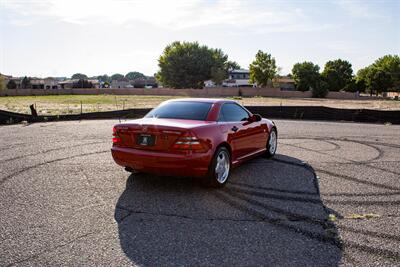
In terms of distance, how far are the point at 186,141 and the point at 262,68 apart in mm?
80830

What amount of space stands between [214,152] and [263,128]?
2.48 metres

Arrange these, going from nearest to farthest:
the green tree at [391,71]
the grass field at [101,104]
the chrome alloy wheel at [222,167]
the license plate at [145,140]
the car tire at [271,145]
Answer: the license plate at [145,140] < the chrome alloy wheel at [222,167] < the car tire at [271,145] < the grass field at [101,104] < the green tree at [391,71]

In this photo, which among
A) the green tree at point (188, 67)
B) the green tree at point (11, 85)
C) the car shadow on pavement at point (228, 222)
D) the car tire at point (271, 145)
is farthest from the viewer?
the green tree at point (11, 85)

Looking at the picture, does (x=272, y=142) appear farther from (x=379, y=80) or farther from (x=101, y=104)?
(x=379, y=80)

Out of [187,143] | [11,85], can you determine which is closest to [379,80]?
[187,143]

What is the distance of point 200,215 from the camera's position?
4.84m

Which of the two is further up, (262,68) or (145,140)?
(262,68)

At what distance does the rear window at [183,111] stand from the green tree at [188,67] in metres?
78.5

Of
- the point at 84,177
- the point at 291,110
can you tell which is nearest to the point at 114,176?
the point at 84,177

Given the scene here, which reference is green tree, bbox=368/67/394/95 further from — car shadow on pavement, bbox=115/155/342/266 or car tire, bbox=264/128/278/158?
car shadow on pavement, bbox=115/155/342/266

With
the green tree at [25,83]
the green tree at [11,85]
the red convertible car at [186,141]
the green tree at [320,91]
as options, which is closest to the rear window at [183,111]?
the red convertible car at [186,141]

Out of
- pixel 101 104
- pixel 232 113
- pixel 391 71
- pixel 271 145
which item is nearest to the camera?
pixel 232 113

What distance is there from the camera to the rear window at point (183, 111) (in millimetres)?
6367

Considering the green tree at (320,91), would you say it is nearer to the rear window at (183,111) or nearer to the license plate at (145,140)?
the rear window at (183,111)
